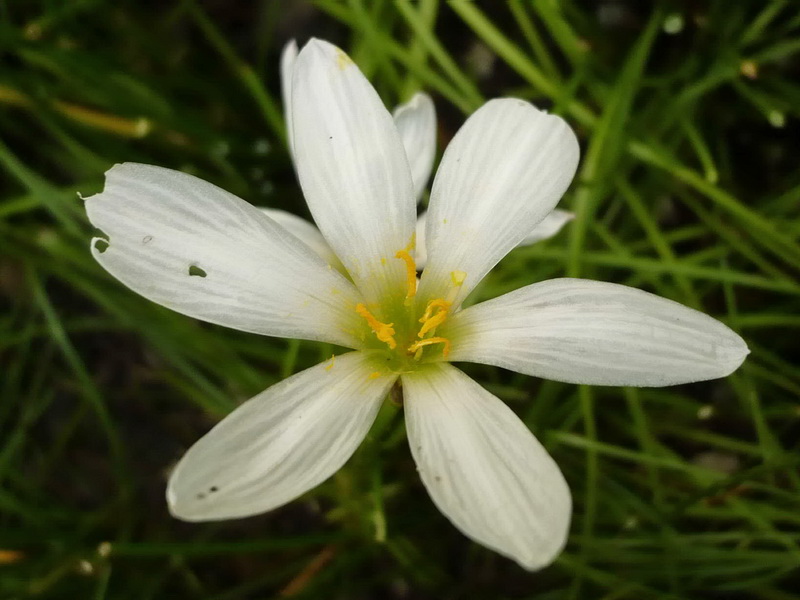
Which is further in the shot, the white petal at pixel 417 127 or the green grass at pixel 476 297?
the green grass at pixel 476 297

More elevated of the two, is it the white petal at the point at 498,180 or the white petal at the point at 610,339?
the white petal at the point at 498,180

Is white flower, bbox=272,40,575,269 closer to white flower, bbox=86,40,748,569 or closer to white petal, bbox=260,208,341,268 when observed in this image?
white petal, bbox=260,208,341,268

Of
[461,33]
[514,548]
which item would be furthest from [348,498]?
[461,33]

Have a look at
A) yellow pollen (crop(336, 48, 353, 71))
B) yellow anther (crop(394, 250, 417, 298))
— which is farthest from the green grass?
yellow pollen (crop(336, 48, 353, 71))

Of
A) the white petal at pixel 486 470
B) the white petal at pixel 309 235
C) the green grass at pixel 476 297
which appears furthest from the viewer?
the green grass at pixel 476 297

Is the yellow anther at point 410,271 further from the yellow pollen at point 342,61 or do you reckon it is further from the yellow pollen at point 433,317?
the yellow pollen at point 342,61

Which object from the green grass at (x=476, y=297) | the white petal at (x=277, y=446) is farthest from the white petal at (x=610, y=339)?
the green grass at (x=476, y=297)

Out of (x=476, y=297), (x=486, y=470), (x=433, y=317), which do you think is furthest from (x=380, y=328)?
(x=476, y=297)

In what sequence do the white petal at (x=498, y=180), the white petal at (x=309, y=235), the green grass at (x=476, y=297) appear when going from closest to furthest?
the white petal at (x=498, y=180), the white petal at (x=309, y=235), the green grass at (x=476, y=297)
